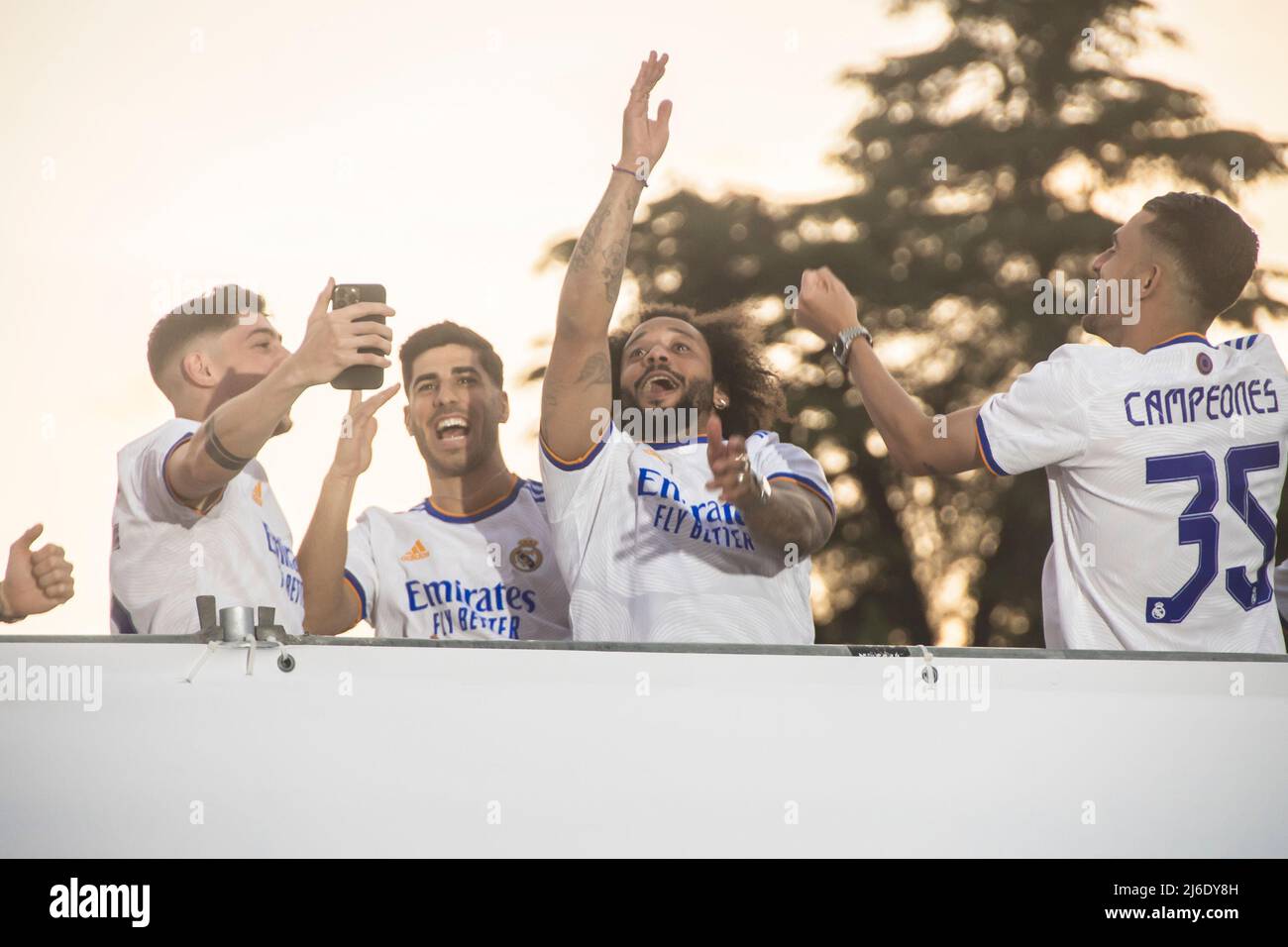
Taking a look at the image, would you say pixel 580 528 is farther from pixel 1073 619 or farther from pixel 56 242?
pixel 56 242

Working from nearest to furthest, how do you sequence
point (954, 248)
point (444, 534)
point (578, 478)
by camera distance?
point (578, 478) → point (444, 534) → point (954, 248)

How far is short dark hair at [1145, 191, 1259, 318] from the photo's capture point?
3465 millimetres

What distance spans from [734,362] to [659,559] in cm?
74

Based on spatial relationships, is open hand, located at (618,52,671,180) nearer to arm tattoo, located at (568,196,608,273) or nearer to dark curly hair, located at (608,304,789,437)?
arm tattoo, located at (568,196,608,273)

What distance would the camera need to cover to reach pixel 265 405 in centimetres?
337

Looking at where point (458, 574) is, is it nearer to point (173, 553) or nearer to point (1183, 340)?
point (173, 553)

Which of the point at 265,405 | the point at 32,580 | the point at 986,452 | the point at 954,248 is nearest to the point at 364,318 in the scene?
the point at 265,405

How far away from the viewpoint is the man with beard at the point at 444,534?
378 cm

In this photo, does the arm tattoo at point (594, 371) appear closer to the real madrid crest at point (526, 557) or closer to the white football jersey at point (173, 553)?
the real madrid crest at point (526, 557)

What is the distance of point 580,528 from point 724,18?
1.37 metres

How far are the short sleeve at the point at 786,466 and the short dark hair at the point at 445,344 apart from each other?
0.71 metres

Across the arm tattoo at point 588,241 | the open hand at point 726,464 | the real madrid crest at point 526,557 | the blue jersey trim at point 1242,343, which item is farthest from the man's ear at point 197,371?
the blue jersey trim at point 1242,343

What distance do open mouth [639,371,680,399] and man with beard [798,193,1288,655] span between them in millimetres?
499
